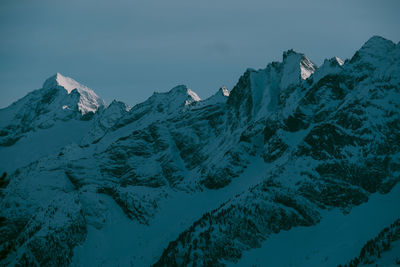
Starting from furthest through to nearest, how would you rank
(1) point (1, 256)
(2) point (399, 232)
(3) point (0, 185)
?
(2) point (399, 232) < (1) point (1, 256) < (3) point (0, 185)

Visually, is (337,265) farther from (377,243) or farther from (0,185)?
(0,185)

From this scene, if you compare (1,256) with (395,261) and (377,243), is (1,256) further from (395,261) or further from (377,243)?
(377,243)

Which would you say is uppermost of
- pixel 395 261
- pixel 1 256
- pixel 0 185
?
pixel 0 185

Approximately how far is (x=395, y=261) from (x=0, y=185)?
156382 mm

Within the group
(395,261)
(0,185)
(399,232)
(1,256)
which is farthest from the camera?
(399,232)

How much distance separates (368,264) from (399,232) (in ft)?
65.5

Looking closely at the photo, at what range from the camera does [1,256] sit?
5784 cm

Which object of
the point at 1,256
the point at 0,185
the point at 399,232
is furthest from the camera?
the point at 399,232

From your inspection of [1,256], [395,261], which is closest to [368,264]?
[395,261]

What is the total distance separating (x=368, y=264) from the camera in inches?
7288

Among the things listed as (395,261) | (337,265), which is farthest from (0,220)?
(337,265)

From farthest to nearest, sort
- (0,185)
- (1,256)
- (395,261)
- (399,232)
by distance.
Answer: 1. (399,232)
2. (395,261)
3. (1,256)
4. (0,185)

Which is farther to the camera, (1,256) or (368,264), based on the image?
(368,264)

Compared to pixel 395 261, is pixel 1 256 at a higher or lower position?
higher
